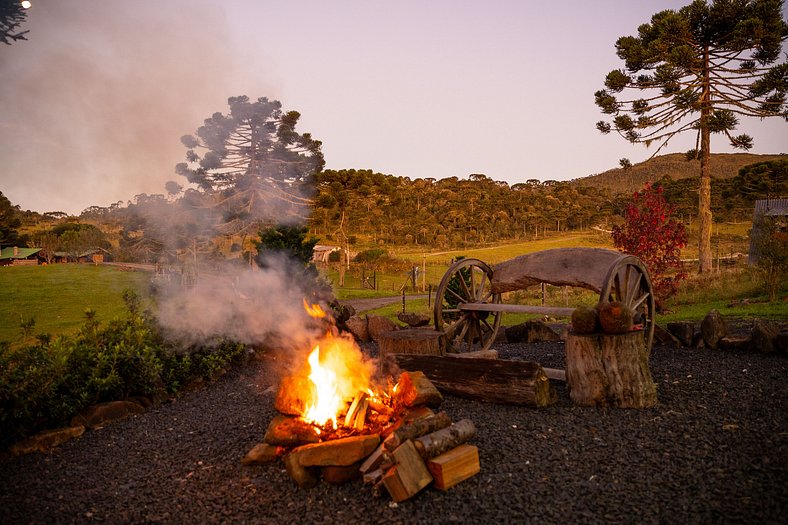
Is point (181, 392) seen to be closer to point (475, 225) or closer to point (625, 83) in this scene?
point (625, 83)

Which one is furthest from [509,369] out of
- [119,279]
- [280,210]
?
[119,279]

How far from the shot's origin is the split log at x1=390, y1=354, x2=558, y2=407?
5.60 m

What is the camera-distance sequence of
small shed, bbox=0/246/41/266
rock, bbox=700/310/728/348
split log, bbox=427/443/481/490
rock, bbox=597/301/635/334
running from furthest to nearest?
small shed, bbox=0/246/41/266 < rock, bbox=700/310/728/348 < rock, bbox=597/301/635/334 < split log, bbox=427/443/481/490

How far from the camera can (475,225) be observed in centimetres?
7212

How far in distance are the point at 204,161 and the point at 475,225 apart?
58067 millimetres

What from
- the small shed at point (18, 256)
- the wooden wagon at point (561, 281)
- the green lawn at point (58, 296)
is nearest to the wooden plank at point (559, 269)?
the wooden wagon at point (561, 281)

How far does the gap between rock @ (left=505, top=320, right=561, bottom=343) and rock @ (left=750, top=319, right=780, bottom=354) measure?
3.52 m

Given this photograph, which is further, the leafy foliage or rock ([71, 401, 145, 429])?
rock ([71, 401, 145, 429])

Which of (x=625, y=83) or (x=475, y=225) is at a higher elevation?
(x=625, y=83)

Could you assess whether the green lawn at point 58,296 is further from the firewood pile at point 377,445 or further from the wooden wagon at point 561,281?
the firewood pile at point 377,445

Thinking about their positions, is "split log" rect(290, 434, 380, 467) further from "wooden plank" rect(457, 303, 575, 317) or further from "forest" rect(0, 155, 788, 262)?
"forest" rect(0, 155, 788, 262)

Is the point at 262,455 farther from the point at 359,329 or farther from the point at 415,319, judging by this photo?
the point at 415,319

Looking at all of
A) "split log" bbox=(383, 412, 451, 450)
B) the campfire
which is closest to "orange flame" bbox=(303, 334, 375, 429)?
the campfire

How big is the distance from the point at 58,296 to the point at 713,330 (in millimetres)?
27373
